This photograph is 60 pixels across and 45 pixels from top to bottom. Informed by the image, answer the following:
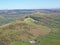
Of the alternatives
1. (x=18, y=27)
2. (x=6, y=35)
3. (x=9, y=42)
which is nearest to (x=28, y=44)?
(x=9, y=42)

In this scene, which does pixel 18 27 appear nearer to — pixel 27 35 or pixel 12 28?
pixel 12 28

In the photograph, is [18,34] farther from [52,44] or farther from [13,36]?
[52,44]

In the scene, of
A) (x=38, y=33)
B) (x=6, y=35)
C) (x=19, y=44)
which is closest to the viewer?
(x=19, y=44)

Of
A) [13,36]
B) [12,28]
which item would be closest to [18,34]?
[13,36]

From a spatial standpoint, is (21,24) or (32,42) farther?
(21,24)

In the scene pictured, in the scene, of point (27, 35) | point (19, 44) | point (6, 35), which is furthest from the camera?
point (27, 35)

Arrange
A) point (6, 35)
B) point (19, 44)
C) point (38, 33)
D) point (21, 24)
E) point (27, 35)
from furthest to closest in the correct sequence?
point (21, 24)
point (38, 33)
point (27, 35)
point (6, 35)
point (19, 44)

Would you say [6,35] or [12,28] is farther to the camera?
[12,28]

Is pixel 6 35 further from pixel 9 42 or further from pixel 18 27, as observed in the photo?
pixel 18 27
